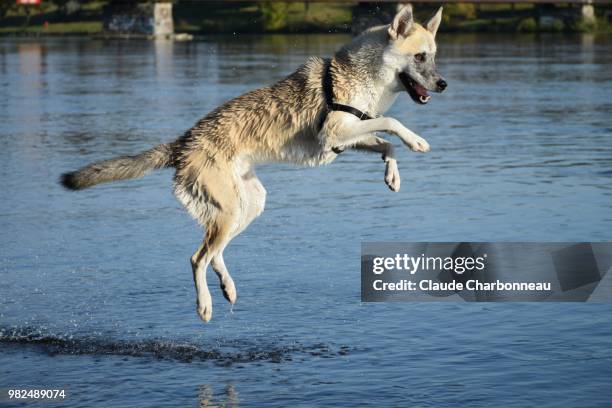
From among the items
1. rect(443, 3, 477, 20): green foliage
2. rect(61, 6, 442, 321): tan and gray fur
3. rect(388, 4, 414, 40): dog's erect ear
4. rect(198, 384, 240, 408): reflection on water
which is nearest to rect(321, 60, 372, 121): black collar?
rect(61, 6, 442, 321): tan and gray fur

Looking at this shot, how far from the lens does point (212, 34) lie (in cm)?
11600

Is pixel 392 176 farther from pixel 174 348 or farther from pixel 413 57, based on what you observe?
pixel 174 348

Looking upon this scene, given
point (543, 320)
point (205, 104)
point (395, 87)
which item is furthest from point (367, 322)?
point (205, 104)

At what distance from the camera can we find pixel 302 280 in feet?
47.2

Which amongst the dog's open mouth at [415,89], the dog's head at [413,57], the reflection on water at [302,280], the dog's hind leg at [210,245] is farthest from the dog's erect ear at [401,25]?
the reflection on water at [302,280]

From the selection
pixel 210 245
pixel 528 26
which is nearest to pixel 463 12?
pixel 528 26

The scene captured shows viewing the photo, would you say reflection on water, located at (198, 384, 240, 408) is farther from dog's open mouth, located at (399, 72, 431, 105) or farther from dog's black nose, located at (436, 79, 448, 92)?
dog's black nose, located at (436, 79, 448, 92)

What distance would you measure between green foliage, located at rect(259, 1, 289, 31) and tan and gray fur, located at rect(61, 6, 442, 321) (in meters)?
104

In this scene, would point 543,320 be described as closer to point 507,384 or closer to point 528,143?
point 507,384

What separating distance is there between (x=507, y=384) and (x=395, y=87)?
9.01ft

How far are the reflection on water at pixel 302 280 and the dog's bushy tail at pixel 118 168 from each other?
1.64 metres

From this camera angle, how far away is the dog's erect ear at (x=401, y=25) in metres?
11.1

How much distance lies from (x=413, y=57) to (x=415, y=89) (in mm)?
276

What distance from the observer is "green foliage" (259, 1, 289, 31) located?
4515 inches
